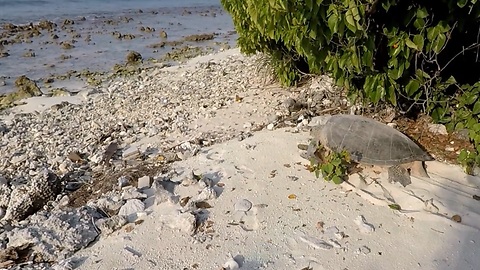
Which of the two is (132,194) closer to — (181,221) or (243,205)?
(181,221)

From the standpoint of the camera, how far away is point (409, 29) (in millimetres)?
3396

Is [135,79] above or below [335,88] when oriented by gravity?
below

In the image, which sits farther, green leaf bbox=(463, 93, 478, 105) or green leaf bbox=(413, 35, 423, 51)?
green leaf bbox=(463, 93, 478, 105)

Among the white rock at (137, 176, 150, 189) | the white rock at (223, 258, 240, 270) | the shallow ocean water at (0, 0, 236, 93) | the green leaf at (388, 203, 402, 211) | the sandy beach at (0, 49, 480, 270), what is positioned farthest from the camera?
the shallow ocean water at (0, 0, 236, 93)

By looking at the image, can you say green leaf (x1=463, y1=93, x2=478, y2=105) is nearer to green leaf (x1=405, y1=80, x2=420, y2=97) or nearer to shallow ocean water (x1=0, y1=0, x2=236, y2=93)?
green leaf (x1=405, y1=80, x2=420, y2=97)

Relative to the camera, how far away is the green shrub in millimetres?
3100

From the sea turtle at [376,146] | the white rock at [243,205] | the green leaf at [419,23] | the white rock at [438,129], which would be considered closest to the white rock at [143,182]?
the white rock at [243,205]

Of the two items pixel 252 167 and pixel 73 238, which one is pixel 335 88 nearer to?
pixel 252 167

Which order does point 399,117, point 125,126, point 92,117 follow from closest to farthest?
point 399,117
point 125,126
point 92,117

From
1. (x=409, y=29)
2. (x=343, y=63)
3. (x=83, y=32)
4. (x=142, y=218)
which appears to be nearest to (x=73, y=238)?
(x=142, y=218)

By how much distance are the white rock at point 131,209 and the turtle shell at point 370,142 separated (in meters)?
1.67

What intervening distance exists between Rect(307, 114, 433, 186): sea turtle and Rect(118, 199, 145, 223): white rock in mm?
1518

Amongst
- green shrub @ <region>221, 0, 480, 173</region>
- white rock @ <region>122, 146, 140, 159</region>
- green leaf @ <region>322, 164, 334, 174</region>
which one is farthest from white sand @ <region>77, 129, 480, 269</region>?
white rock @ <region>122, 146, 140, 159</region>

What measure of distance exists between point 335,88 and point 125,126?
110 inches
